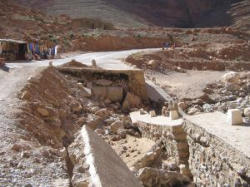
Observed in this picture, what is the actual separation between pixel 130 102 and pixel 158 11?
Result: 188ft

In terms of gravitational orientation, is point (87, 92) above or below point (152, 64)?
below

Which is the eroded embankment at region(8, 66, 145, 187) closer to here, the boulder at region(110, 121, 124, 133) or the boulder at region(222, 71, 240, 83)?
the boulder at region(110, 121, 124, 133)

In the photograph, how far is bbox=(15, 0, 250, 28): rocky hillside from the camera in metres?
59.5

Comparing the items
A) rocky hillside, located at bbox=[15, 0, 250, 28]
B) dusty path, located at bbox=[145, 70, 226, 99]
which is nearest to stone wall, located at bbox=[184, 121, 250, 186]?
dusty path, located at bbox=[145, 70, 226, 99]

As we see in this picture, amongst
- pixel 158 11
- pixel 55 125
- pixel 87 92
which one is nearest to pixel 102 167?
pixel 55 125

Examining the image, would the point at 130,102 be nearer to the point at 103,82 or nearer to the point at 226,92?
the point at 103,82

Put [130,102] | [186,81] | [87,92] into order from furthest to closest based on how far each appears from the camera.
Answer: [186,81]
[130,102]
[87,92]

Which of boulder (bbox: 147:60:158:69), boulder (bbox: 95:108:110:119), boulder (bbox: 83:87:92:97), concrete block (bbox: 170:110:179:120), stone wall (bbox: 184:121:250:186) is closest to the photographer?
stone wall (bbox: 184:121:250:186)

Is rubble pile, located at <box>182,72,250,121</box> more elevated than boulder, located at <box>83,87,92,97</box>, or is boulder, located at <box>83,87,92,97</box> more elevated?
boulder, located at <box>83,87,92,97</box>

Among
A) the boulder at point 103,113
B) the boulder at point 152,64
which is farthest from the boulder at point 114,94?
the boulder at point 152,64

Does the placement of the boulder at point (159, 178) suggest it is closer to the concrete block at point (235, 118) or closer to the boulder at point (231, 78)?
the concrete block at point (235, 118)

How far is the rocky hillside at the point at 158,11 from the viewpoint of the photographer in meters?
59.5

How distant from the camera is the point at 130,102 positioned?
1728 centimetres

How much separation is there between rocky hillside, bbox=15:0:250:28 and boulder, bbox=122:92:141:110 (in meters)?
38.8
